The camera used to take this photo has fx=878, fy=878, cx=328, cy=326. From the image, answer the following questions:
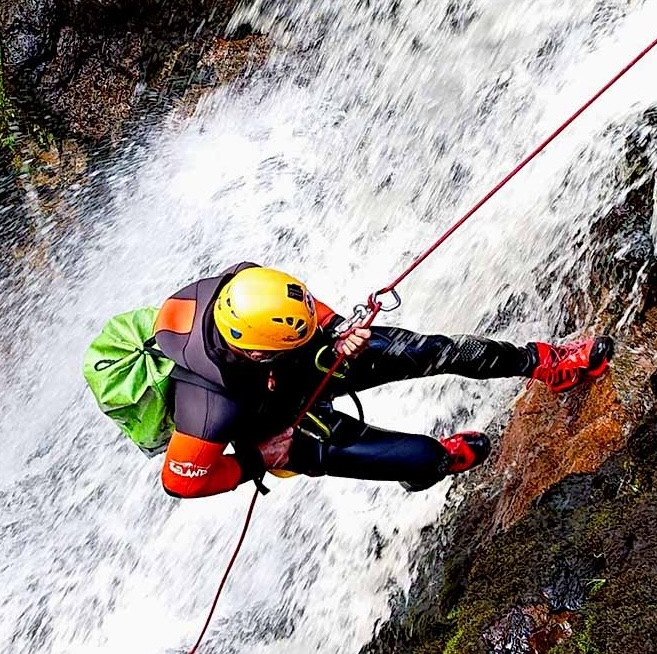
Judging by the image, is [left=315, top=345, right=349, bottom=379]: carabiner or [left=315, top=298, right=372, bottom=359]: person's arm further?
[left=315, top=345, right=349, bottom=379]: carabiner

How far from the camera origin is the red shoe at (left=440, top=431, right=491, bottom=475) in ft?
13.8

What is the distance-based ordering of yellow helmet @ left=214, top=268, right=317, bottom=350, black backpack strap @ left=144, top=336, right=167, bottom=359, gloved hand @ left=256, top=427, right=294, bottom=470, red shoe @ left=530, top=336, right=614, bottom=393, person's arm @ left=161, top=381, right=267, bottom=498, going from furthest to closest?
red shoe @ left=530, top=336, right=614, bottom=393 < gloved hand @ left=256, top=427, right=294, bottom=470 < black backpack strap @ left=144, top=336, right=167, bottom=359 < person's arm @ left=161, top=381, right=267, bottom=498 < yellow helmet @ left=214, top=268, right=317, bottom=350

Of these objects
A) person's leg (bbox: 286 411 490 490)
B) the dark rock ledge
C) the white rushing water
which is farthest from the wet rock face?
person's leg (bbox: 286 411 490 490)

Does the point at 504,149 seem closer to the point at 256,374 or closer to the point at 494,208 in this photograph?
the point at 494,208

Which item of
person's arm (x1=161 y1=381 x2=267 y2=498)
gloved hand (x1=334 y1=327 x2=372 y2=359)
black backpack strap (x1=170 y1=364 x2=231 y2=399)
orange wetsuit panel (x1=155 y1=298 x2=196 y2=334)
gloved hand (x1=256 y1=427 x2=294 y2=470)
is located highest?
gloved hand (x1=334 y1=327 x2=372 y2=359)

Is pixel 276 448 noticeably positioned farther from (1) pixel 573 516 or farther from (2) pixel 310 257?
(2) pixel 310 257

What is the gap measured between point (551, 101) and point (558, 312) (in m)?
1.66

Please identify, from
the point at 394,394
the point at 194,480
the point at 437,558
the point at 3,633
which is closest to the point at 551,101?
the point at 394,394

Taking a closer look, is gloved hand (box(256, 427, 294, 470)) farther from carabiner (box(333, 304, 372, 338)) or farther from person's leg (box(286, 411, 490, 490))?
carabiner (box(333, 304, 372, 338))

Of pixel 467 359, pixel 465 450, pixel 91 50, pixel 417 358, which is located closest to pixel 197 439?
pixel 417 358

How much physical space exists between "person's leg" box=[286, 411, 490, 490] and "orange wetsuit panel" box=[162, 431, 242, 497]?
1.56 feet

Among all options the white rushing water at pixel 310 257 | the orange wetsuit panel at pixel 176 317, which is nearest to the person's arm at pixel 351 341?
the orange wetsuit panel at pixel 176 317

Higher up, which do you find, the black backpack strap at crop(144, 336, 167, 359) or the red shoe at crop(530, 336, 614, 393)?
the red shoe at crop(530, 336, 614, 393)

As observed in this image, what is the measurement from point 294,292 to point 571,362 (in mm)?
1609
